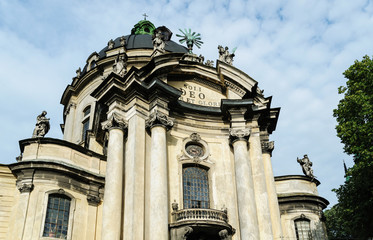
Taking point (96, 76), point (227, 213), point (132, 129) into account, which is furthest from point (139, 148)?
point (96, 76)

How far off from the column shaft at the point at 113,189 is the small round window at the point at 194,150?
4000 mm

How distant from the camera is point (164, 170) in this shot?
1775 cm

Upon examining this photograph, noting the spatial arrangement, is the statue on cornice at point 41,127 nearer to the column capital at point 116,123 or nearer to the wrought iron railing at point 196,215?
the column capital at point 116,123

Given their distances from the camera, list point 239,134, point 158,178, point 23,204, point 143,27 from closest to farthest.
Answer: point 158,178, point 23,204, point 239,134, point 143,27

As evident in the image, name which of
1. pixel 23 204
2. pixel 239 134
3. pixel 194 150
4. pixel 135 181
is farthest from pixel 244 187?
pixel 23 204

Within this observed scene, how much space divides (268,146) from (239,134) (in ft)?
9.53

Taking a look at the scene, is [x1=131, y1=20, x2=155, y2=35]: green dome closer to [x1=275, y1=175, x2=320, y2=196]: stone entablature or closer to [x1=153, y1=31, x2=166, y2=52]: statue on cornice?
[x1=153, y1=31, x2=166, y2=52]: statue on cornice

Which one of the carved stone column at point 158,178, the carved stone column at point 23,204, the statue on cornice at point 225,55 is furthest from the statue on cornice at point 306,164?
the carved stone column at point 23,204

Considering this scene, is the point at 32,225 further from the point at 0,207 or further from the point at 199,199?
the point at 199,199

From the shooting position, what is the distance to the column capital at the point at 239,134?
20.8 m

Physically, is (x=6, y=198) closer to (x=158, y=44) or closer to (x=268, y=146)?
(x=158, y=44)

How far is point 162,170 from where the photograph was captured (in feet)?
57.9

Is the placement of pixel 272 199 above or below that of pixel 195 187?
below

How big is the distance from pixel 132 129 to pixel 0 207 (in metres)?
7.12
